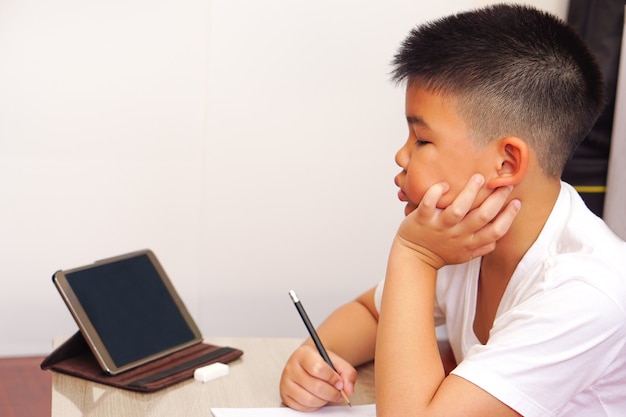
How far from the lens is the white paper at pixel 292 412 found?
1.04m

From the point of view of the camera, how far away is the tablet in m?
1.17

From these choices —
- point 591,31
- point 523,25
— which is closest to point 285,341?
point 523,25

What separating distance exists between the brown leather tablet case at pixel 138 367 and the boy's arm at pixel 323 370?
0.14m

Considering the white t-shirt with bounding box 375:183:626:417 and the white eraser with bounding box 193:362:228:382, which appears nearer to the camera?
the white t-shirt with bounding box 375:183:626:417

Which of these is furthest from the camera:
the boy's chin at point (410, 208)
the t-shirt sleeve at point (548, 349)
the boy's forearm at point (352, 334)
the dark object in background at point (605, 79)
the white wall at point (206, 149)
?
the dark object in background at point (605, 79)

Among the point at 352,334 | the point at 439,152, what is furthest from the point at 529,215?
the point at 352,334

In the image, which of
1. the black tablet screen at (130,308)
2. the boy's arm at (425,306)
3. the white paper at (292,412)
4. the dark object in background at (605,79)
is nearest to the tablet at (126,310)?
the black tablet screen at (130,308)

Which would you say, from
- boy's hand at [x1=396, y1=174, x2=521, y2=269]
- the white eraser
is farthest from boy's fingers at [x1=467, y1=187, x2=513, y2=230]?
the white eraser

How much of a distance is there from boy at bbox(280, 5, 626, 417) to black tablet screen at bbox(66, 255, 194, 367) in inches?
9.1

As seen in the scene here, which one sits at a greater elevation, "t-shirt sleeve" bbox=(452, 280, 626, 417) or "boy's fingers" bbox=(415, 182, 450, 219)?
"boy's fingers" bbox=(415, 182, 450, 219)

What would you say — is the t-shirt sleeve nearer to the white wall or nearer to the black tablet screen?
the black tablet screen

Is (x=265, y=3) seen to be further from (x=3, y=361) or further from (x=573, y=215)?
(x=573, y=215)

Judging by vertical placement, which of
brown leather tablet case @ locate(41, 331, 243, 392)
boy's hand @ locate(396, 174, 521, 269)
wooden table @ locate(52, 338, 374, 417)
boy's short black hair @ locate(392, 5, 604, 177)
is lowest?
wooden table @ locate(52, 338, 374, 417)

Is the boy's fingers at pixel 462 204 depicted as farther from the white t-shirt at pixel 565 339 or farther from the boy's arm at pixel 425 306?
the white t-shirt at pixel 565 339
